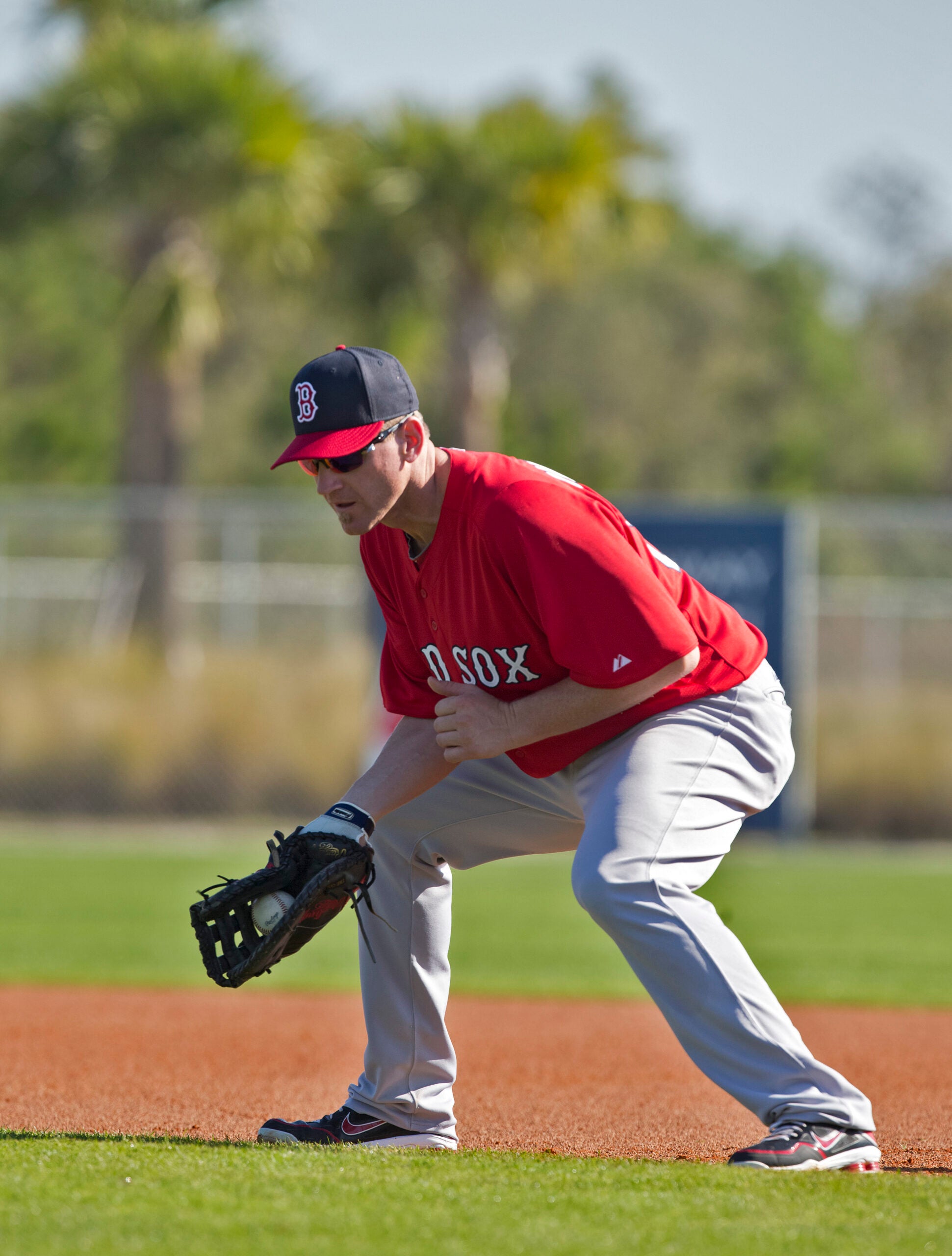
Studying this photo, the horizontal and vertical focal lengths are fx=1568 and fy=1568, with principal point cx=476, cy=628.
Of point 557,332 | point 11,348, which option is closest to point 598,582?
point 11,348

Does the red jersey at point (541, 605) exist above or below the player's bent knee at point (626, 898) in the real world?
above

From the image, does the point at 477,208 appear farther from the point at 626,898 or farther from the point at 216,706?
the point at 626,898

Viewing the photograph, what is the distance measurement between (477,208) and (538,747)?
1485 cm

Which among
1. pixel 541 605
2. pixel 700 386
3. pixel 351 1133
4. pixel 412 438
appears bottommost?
pixel 351 1133

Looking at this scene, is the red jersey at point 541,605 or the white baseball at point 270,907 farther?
the white baseball at point 270,907

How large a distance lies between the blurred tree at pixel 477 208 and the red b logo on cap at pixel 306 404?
14.1m

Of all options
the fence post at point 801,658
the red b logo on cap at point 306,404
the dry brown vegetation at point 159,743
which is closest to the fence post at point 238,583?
the dry brown vegetation at point 159,743

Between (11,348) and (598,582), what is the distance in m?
34.3

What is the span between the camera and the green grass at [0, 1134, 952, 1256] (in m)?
2.86

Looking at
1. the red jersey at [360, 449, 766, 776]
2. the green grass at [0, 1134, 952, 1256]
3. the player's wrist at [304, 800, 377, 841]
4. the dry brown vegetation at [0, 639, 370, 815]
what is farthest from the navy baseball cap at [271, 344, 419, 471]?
the dry brown vegetation at [0, 639, 370, 815]

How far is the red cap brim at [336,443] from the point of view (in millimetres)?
3576

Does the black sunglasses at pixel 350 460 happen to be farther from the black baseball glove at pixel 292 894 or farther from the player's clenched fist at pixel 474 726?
the black baseball glove at pixel 292 894

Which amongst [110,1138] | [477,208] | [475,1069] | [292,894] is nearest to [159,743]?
[477,208]

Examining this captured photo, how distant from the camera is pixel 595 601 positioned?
11.3 ft
